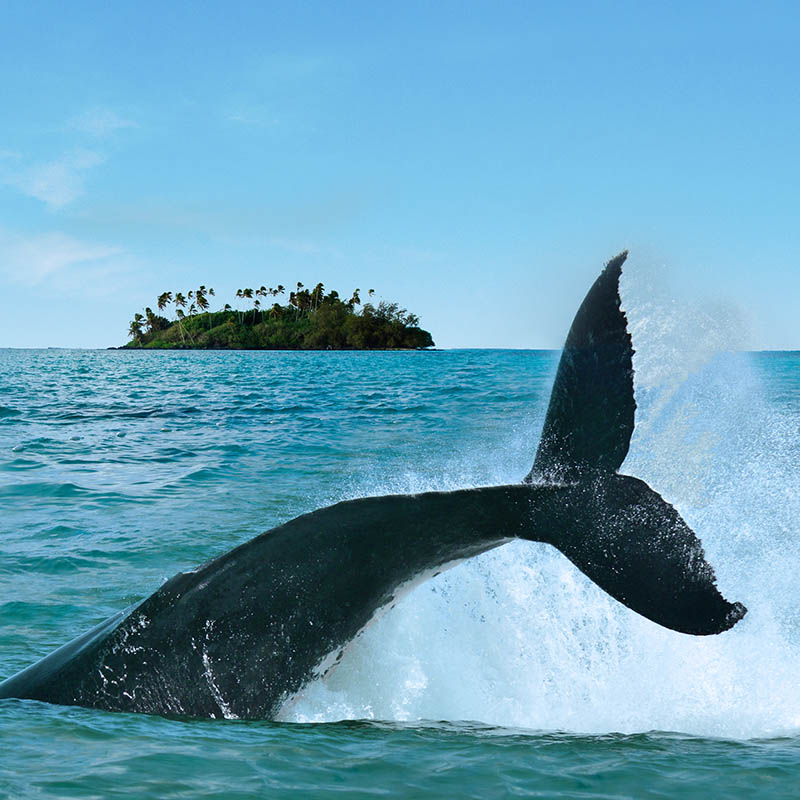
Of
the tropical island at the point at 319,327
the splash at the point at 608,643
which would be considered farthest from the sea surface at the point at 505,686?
the tropical island at the point at 319,327

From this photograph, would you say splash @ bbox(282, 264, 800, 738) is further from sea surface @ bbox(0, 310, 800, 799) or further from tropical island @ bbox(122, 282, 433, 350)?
tropical island @ bbox(122, 282, 433, 350)

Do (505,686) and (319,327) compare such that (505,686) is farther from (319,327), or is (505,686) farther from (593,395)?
(319,327)

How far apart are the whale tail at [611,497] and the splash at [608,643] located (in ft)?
0.37

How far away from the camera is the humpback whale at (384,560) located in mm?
3885

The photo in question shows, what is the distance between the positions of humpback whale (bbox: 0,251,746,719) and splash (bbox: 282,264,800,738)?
0.58ft

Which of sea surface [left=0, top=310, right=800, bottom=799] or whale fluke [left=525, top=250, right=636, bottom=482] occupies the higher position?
whale fluke [left=525, top=250, right=636, bottom=482]

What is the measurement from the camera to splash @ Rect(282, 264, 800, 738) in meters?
4.21

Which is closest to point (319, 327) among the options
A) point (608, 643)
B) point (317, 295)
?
point (317, 295)

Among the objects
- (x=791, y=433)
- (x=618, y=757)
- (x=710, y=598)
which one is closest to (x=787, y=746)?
(x=618, y=757)

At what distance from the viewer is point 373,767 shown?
391 cm

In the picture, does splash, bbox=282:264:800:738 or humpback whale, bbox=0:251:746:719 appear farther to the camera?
splash, bbox=282:264:800:738

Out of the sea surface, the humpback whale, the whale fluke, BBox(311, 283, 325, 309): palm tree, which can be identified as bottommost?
the sea surface

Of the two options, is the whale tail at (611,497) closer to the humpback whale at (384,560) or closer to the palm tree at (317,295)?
the humpback whale at (384,560)

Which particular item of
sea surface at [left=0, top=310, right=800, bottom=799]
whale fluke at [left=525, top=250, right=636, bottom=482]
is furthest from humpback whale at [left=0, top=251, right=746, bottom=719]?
sea surface at [left=0, top=310, right=800, bottom=799]
